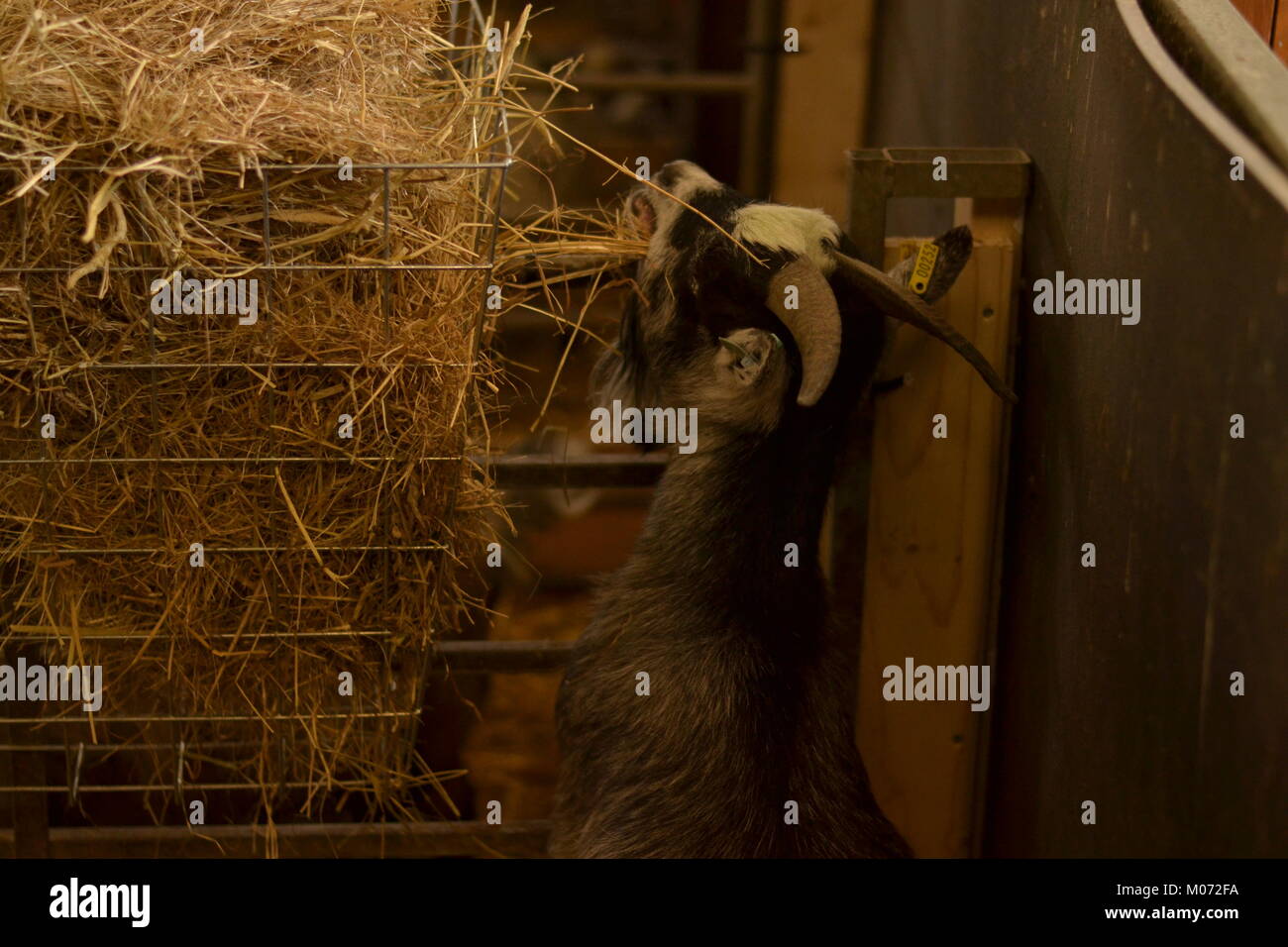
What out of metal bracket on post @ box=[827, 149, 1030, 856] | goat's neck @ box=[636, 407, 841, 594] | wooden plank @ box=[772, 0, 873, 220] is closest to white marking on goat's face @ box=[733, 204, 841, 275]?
metal bracket on post @ box=[827, 149, 1030, 856]

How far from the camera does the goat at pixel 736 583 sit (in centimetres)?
211

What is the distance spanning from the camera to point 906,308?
1.97m

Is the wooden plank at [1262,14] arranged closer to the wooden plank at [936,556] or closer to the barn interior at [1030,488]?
the barn interior at [1030,488]

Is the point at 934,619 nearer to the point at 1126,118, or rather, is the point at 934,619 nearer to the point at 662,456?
the point at 662,456

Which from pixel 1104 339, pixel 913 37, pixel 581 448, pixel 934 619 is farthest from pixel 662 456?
pixel 581 448

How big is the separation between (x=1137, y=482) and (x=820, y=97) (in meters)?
2.48

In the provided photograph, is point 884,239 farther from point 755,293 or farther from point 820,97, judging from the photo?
point 820,97

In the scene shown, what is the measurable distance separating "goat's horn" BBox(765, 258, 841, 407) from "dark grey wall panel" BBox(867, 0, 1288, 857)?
0.37 metres

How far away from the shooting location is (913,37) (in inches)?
129

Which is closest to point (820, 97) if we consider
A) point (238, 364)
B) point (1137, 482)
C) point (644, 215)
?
point (644, 215)

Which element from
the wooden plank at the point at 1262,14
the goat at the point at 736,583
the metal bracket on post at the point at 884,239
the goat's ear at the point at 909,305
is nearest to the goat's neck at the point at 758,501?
the goat at the point at 736,583

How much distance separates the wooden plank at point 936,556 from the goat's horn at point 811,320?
0.34 m

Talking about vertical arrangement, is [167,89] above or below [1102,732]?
above

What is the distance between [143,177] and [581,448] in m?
3.07
